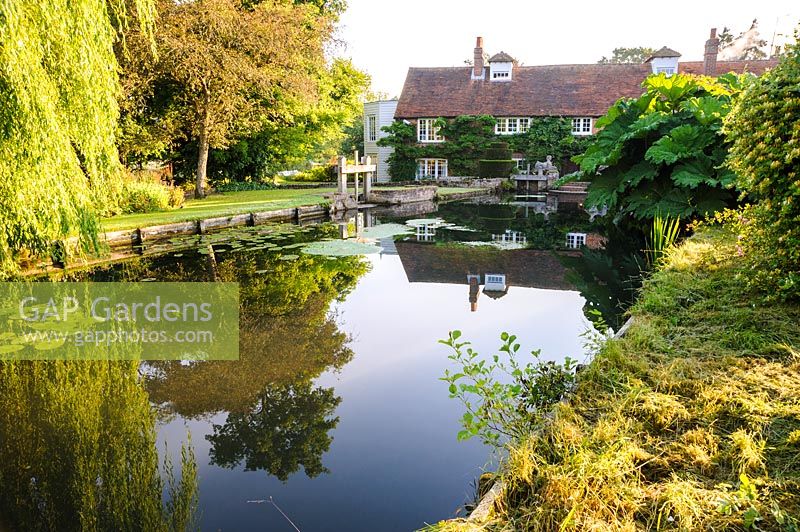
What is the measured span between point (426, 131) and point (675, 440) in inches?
1227

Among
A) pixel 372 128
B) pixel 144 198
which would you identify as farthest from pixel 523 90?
pixel 144 198

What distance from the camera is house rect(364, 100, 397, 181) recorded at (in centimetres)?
3462

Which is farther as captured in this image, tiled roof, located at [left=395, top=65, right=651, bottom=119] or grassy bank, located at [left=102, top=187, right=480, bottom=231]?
tiled roof, located at [left=395, top=65, right=651, bottom=119]

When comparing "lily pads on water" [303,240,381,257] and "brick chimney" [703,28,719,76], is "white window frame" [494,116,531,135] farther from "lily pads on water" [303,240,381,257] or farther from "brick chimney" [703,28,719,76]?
"lily pads on water" [303,240,381,257]

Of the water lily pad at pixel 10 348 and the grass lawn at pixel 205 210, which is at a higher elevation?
the grass lawn at pixel 205 210

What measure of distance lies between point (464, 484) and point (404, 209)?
57.2 ft

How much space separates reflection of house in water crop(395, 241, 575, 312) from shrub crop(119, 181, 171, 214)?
26.1 ft

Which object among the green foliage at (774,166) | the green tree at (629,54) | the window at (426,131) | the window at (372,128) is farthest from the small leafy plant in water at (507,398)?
the green tree at (629,54)

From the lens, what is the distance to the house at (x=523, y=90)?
31781 millimetres

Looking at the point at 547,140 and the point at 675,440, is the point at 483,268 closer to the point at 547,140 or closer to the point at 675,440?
the point at 675,440

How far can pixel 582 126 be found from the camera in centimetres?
3178

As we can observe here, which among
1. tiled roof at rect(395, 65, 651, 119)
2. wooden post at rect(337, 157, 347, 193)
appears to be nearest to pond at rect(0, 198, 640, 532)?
wooden post at rect(337, 157, 347, 193)

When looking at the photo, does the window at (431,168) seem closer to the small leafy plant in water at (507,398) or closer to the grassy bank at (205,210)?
the grassy bank at (205,210)

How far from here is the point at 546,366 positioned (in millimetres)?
4594
